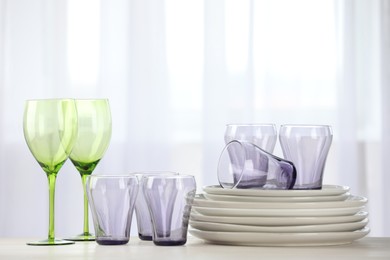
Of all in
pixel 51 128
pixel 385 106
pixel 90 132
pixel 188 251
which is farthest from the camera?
pixel 385 106

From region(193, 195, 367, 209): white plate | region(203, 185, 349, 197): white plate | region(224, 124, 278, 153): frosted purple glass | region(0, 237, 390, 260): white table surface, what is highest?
region(224, 124, 278, 153): frosted purple glass

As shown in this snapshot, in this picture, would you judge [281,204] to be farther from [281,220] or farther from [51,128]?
[51,128]

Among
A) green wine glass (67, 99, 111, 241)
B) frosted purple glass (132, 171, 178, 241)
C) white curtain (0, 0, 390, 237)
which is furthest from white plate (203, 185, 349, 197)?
white curtain (0, 0, 390, 237)

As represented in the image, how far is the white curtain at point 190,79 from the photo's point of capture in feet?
10.9

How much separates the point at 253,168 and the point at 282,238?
0.14 metres

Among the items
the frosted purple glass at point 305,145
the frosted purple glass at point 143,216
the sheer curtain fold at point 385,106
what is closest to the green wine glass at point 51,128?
the frosted purple glass at point 143,216

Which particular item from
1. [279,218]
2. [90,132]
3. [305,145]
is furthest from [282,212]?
[90,132]

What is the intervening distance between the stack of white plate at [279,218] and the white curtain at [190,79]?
1843 millimetres

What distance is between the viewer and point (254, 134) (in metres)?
1.51

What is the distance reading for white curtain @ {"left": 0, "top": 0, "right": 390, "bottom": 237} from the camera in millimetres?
3311

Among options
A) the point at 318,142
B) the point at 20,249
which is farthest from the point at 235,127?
the point at 20,249

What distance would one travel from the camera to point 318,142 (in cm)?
147

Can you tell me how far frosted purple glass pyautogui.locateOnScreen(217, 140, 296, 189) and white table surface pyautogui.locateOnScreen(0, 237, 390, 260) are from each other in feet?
0.42

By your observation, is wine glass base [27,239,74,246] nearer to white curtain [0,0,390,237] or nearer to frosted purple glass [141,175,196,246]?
frosted purple glass [141,175,196,246]
